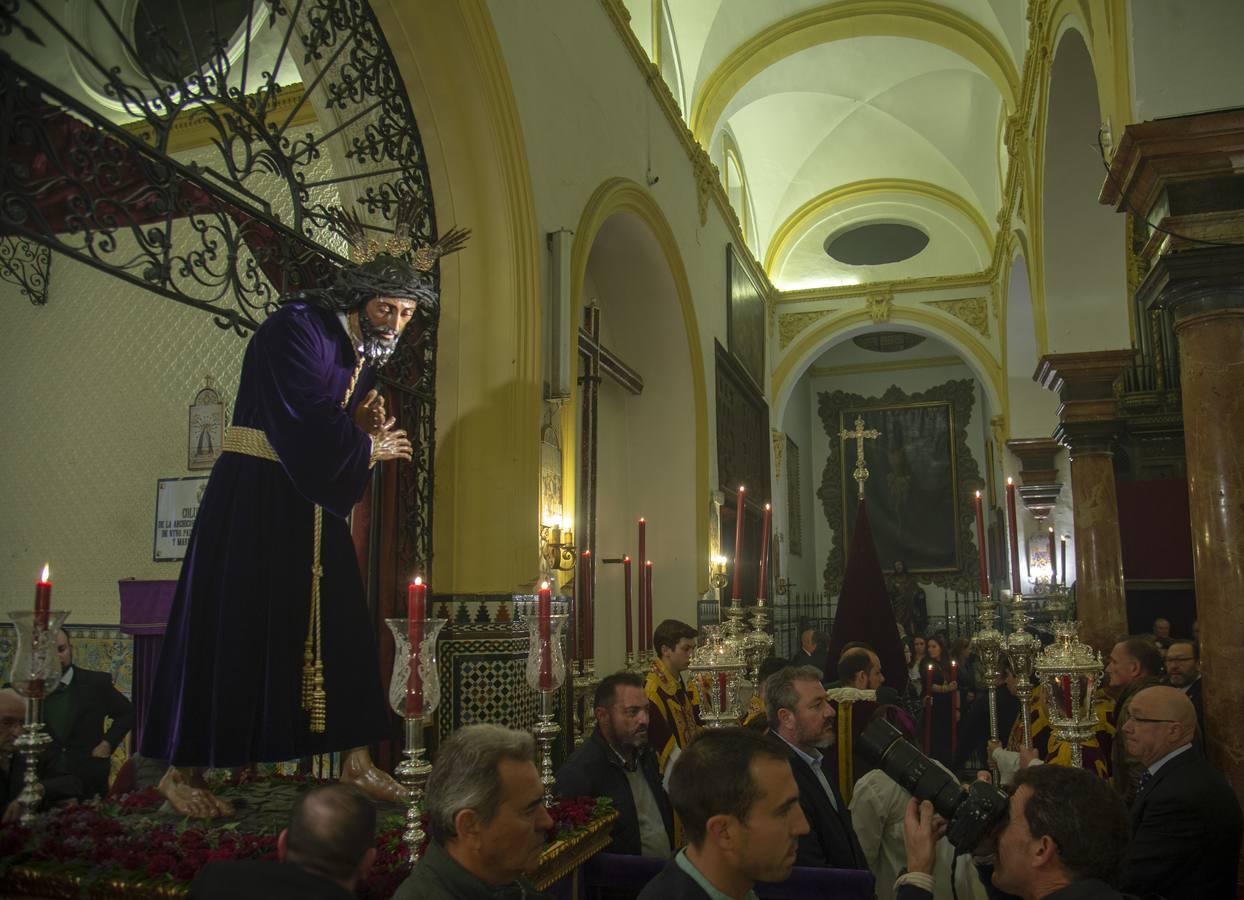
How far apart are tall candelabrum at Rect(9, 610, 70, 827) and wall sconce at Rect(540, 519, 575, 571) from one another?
3.56m

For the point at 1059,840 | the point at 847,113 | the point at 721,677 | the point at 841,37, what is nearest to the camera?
the point at 1059,840

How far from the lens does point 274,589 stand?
329cm

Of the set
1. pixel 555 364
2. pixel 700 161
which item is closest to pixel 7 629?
pixel 555 364

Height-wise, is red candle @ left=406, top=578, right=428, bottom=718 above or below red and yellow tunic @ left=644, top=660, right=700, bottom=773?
above

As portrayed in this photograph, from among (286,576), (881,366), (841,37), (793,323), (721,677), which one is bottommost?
(721,677)

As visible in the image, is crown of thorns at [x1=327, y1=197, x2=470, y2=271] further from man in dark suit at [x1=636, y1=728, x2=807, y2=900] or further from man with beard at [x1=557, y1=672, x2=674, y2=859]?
man in dark suit at [x1=636, y1=728, x2=807, y2=900]

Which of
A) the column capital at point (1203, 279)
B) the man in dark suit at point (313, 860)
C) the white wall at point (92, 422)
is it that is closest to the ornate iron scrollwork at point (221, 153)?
the white wall at point (92, 422)

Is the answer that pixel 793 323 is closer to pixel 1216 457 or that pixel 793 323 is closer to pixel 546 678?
pixel 1216 457

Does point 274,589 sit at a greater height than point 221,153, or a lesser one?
lesser

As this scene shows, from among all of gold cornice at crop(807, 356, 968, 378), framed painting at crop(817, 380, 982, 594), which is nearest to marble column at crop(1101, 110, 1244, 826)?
framed painting at crop(817, 380, 982, 594)

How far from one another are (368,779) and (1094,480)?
7204 millimetres

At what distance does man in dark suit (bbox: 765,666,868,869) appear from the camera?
3309 mm

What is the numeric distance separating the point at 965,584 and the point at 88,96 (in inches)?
669

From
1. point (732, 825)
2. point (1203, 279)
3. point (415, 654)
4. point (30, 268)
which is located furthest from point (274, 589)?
point (30, 268)
